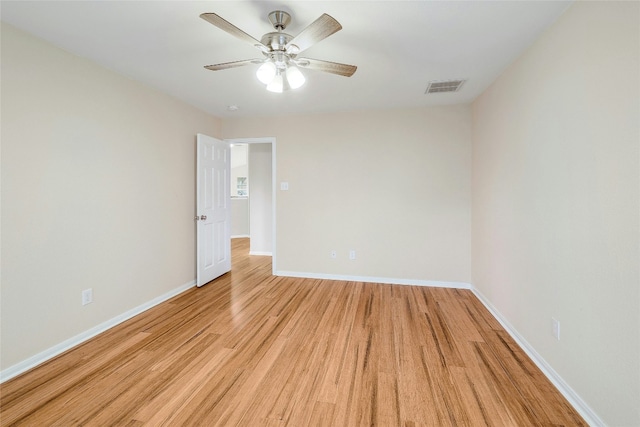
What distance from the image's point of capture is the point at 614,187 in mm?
1331

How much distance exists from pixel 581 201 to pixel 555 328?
2.84ft

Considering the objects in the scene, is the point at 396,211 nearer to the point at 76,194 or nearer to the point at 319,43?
the point at 319,43

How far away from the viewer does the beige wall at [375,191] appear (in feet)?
11.8

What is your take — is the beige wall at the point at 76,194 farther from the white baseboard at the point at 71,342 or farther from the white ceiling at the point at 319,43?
the white ceiling at the point at 319,43

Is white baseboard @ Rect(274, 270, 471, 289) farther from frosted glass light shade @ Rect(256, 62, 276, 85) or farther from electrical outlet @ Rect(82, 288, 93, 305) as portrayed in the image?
frosted glass light shade @ Rect(256, 62, 276, 85)

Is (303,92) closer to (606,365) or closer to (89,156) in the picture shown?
(89,156)

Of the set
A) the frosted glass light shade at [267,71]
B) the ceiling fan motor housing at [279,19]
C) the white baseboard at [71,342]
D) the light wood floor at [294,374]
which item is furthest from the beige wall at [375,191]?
the ceiling fan motor housing at [279,19]

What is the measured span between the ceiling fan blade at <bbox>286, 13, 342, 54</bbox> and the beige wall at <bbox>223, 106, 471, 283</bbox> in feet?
7.18

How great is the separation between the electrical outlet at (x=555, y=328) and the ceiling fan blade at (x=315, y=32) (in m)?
2.27

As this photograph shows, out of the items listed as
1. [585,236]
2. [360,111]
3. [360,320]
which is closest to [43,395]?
[360,320]

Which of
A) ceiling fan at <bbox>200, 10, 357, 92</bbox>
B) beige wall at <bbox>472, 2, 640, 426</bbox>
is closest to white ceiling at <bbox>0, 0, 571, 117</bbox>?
ceiling fan at <bbox>200, 10, 357, 92</bbox>

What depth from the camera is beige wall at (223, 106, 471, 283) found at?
358 cm

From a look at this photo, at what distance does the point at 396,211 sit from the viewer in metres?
3.74

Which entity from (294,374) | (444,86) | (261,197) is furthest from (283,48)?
(261,197)
